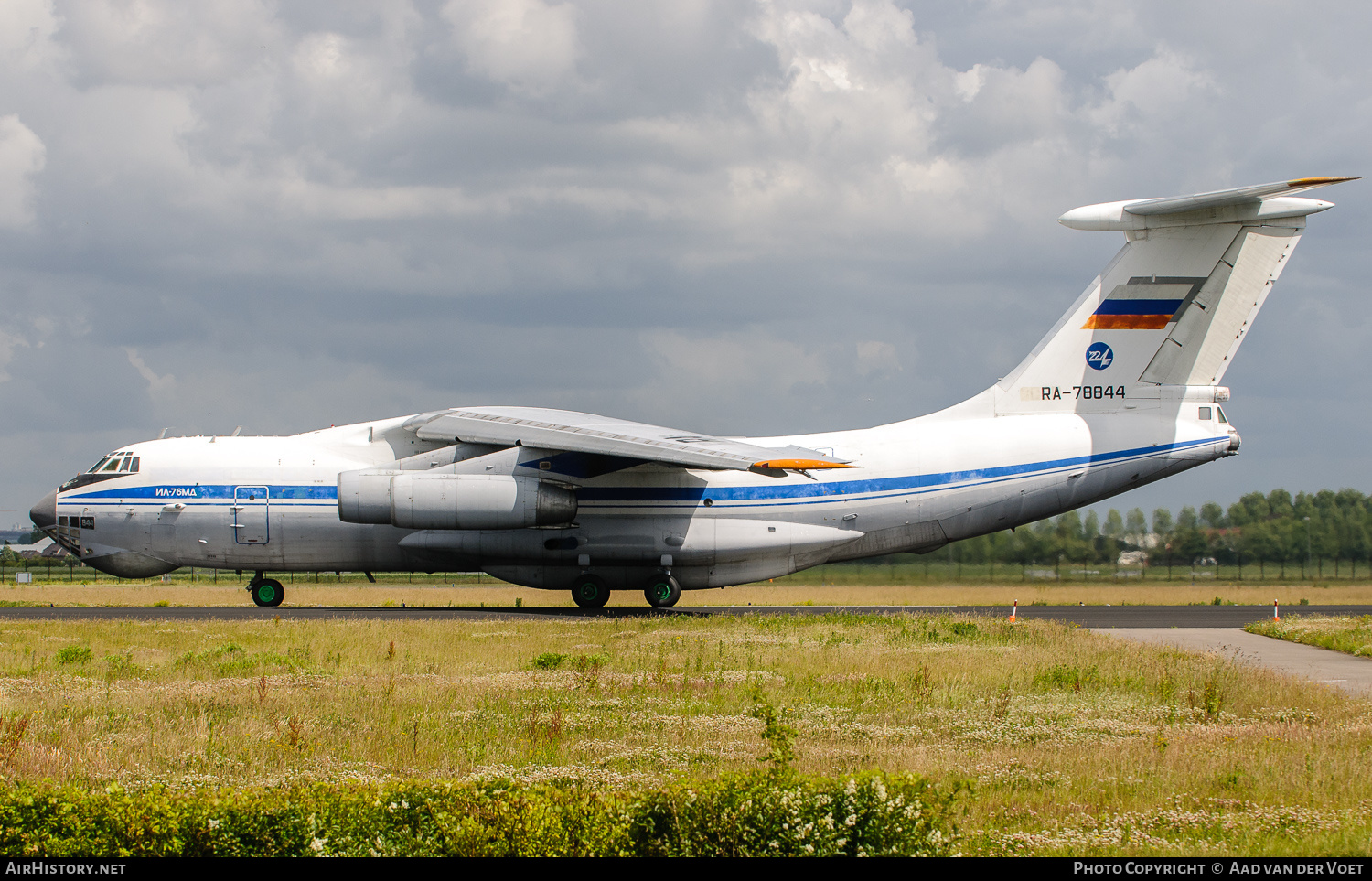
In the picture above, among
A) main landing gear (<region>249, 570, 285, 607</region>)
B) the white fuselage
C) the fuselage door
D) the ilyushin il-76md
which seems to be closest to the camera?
the ilyushin il-76md

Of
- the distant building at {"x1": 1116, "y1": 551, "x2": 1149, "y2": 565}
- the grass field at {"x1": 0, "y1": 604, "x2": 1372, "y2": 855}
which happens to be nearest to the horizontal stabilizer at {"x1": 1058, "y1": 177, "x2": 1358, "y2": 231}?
the grass field at {"x1": 0, "y1": 604, "x2": 1372, "y2": 855}

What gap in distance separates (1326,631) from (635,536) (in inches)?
446

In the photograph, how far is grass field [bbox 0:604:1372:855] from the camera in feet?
21.5

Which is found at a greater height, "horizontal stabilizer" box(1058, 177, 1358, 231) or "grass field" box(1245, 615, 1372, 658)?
"horizontal stabilizer" box(1058, 177, 1358, 231)

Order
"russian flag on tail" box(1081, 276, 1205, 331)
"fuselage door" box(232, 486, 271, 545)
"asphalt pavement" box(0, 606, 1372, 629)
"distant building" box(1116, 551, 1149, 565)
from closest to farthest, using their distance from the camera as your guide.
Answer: "asphalt pavement" box(0, 606, 1372, 629) < "russian flag on tail" box(1081, 276, 1205, 331) < "fuselage door" box(232, 486, 271, 545) < "distant building" box(1116, 551, 1149, 565)

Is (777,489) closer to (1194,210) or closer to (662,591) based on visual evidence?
(662,591)

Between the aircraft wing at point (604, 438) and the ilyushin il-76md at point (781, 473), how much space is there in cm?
11

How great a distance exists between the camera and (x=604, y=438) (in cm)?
1902

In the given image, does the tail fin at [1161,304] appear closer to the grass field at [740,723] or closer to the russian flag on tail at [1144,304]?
the russian flag on tail at [1144,304]

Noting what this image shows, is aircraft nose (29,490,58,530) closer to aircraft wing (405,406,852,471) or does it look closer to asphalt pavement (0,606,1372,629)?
asphalt pavement (0,606,1372,629)

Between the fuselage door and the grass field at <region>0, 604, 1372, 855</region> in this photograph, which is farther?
the fuselage door

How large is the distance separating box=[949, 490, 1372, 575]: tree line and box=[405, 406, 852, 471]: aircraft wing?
11.9 metres

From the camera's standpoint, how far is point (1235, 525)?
3186 centimetres
